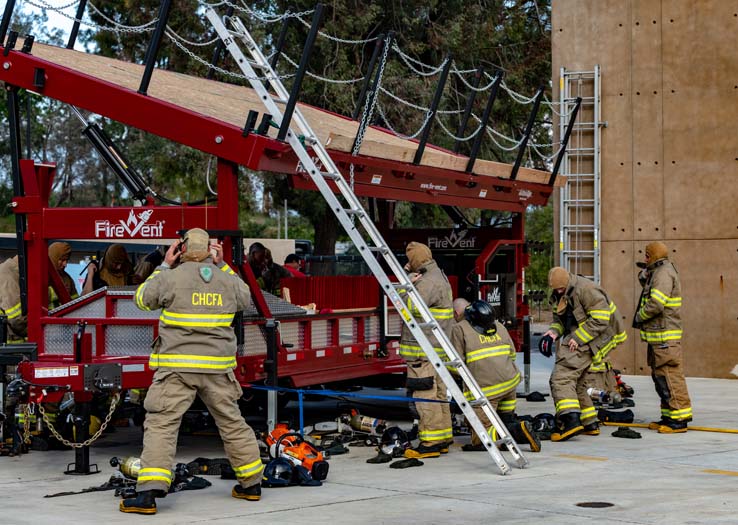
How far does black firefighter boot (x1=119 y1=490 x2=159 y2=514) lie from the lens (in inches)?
291

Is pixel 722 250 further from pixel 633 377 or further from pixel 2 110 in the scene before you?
pixel 2 110

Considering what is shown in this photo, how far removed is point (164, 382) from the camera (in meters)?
7.83

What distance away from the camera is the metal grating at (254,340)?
989 cm

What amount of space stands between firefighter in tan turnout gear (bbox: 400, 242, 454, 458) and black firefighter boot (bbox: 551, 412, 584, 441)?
130cm

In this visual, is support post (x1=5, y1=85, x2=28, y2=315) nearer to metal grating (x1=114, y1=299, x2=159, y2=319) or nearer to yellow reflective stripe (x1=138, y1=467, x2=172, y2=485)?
metal grating (x1=114, y1=299, x2=159, y2=319)

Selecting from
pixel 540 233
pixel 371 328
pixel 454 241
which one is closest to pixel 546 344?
pixel 371 328

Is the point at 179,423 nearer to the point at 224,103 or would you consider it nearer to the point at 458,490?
the point at 458,490

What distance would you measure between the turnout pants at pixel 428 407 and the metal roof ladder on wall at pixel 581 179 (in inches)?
315

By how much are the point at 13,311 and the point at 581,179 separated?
9.71 m

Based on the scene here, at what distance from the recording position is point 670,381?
1138cm

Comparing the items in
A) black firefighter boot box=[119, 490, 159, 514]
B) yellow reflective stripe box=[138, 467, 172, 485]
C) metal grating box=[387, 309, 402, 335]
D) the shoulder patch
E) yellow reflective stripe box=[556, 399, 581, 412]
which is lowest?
black firefighter boot box=[119, 490, 159, 514]

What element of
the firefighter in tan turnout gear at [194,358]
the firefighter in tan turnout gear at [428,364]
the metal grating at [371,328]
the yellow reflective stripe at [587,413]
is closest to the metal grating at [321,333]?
the metal grating at [371,328]

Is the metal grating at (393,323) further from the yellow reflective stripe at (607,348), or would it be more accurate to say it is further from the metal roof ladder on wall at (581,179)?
the metal roof ladder on wall at (581,179)

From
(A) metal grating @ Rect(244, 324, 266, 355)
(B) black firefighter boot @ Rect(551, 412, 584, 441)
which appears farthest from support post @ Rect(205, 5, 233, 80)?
(B) black firefighter boot @ Rect(551, 412, 584, 441)
